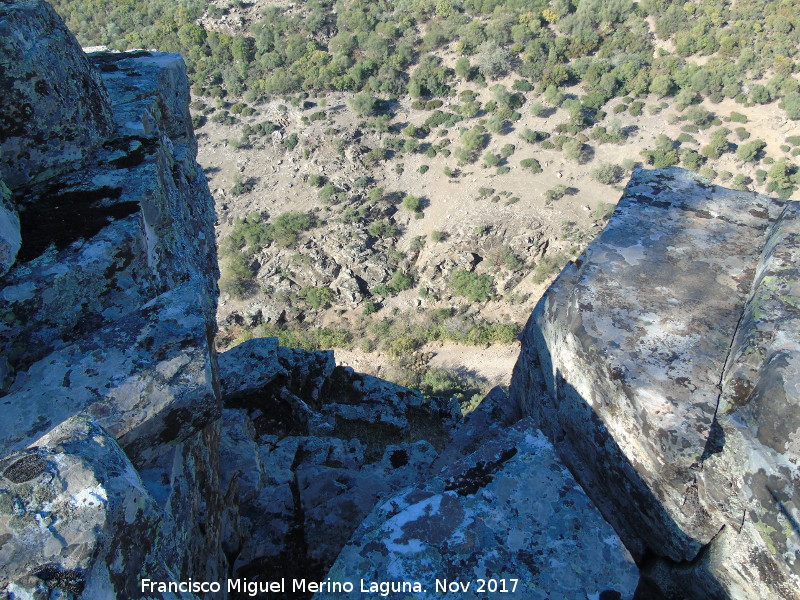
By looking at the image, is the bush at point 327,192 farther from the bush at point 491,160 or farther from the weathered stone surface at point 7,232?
the weathered stone surface at point 7,232

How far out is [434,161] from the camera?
26.3 metres

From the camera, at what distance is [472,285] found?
21.8 metres

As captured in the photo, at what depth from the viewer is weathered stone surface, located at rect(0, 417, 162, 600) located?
2.07m

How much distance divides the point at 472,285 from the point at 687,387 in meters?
18.2

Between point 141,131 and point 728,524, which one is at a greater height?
point 141,131

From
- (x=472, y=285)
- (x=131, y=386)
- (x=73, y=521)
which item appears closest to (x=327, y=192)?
(x=472, y=285)

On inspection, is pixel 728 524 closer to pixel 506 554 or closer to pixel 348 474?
pixel 506 554

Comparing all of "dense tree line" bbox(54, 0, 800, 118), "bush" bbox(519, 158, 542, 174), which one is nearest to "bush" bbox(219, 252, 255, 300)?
"dense tree line" bbox(54, 0, 800, 118)

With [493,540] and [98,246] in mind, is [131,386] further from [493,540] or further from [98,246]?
[493,540]

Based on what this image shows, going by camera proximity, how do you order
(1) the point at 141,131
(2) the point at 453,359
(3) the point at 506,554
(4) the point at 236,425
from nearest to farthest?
1. (3) the point at 506,554
2. (1) the point at 141,131
3. (4) the point at 236,425
4. (2) the point at 453,359

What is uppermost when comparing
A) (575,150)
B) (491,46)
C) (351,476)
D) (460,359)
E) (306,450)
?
(491,46)

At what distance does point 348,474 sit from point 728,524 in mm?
3832

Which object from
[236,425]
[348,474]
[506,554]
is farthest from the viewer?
[236,425]

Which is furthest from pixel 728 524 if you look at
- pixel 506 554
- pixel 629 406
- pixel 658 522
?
pixel 506 554
